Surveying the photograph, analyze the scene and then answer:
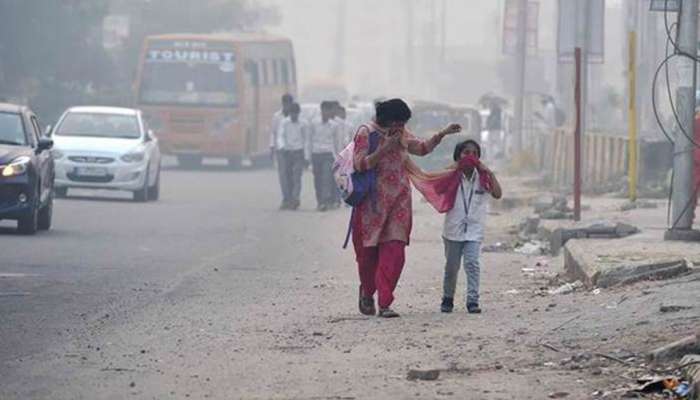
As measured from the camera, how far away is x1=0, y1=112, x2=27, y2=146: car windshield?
818 inches

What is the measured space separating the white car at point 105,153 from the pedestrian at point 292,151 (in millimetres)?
3063

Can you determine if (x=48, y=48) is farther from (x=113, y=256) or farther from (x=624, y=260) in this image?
(x=624, y=260)

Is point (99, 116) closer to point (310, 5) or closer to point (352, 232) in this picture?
point (352, 232)

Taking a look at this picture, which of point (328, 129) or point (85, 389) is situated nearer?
point (85, 389)

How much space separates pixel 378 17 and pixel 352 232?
137630mm

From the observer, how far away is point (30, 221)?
66.0 ft

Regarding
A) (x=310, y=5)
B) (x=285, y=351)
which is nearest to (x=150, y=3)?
(x=285, y=351)

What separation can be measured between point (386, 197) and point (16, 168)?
28.9 ft

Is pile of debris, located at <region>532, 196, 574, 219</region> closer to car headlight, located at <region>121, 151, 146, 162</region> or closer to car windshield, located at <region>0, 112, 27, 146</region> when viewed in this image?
car windshield, located at <region>0, 112, 27, 146</region>

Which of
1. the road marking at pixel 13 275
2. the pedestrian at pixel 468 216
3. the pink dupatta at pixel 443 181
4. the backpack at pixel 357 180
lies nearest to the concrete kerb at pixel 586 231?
the pedestrian at pixel 468 216

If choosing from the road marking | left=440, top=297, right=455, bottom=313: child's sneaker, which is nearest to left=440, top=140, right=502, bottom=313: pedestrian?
left=440, top=297, right=455, bottom=313: child's sneaker

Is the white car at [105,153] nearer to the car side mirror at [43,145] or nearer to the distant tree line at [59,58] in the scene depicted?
the car side mirror at [43,145]

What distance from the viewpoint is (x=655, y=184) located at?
1124 inches

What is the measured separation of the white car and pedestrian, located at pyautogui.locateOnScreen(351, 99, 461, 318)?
55.3 feet
